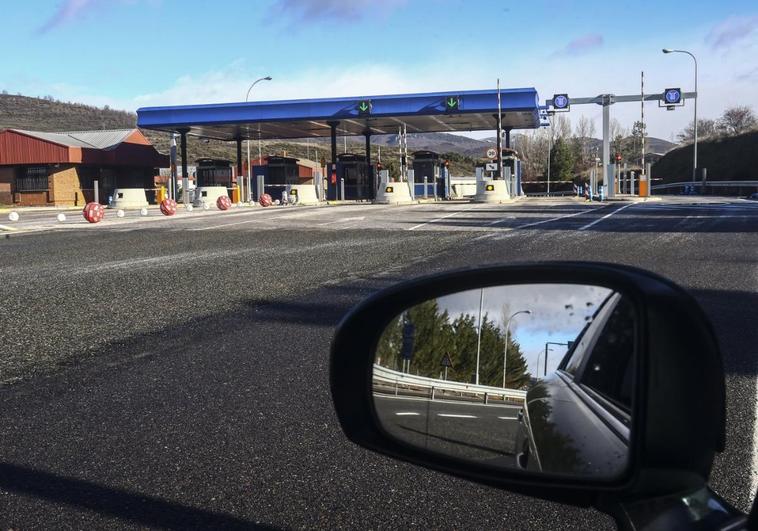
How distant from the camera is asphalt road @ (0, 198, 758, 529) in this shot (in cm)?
287

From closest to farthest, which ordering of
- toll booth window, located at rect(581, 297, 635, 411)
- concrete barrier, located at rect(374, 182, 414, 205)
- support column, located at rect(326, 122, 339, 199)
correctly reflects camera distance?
toll booth window, located at rect(581, 297, 635, 411) < concrete barrier, located at rect(374, 182, 414, 205) < support column, located at rect(326, 122, 339, 199)

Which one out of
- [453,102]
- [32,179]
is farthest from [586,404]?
[32,179]

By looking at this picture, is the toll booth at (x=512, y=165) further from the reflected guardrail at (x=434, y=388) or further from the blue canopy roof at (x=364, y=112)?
the reflected guardrail at (x=434, y=388)

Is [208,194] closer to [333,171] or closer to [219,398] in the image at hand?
[333,171]

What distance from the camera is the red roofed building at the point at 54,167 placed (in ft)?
153

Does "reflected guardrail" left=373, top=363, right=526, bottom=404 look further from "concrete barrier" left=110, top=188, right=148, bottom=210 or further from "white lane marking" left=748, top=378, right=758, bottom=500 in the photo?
"concrete barrier" left=110, top=188, right=148, bottom=210

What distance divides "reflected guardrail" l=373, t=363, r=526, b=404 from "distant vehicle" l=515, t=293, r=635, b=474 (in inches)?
2.3

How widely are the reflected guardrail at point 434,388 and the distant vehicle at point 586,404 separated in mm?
59

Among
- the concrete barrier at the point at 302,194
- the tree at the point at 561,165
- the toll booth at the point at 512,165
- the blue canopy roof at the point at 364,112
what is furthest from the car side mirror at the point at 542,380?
the tree at the point at 561,165

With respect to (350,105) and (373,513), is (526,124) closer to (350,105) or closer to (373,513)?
(350,105)

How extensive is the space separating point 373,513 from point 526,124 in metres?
46.1

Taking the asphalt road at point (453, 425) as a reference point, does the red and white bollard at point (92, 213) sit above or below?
above

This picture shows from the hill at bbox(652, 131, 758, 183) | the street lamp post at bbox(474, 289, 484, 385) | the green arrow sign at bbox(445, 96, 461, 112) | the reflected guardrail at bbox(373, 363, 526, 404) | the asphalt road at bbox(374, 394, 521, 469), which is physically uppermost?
the green arrow sign at bbox(445, 96, 461, 112)

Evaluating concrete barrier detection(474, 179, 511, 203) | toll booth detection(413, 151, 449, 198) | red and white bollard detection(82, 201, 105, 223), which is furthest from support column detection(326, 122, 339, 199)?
red and white bollard detection(82, 201, 105, 223)
